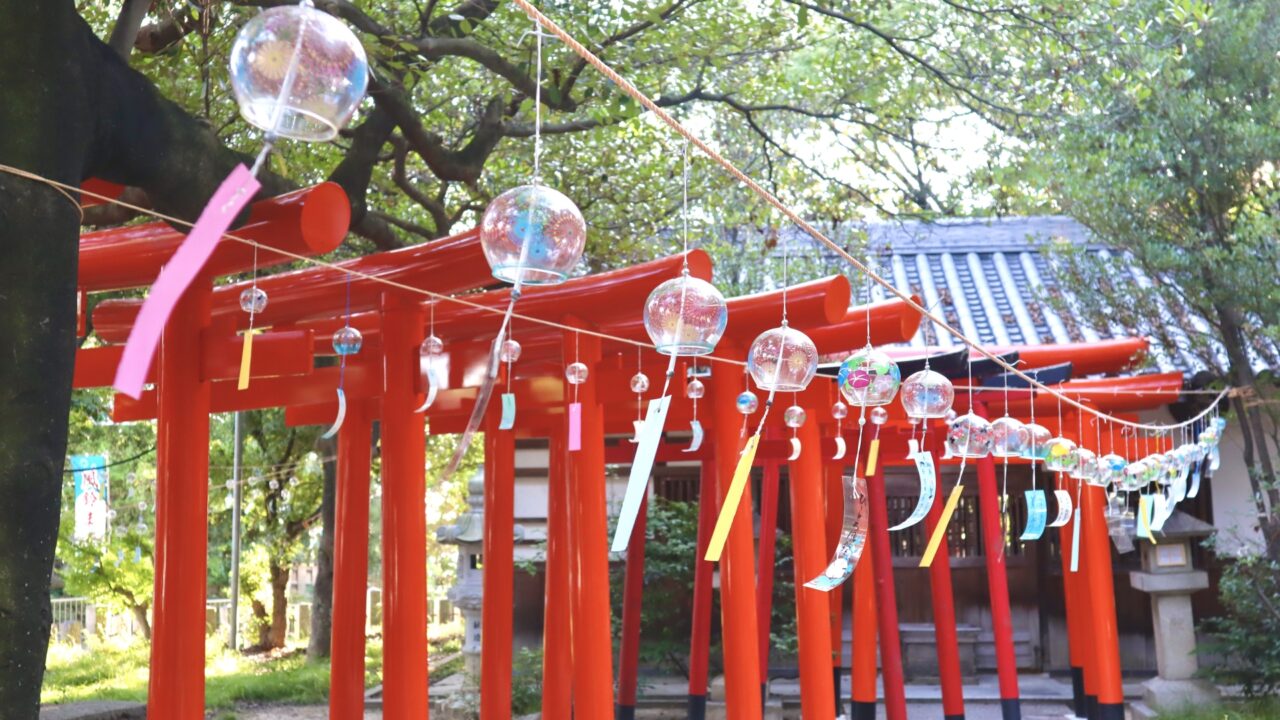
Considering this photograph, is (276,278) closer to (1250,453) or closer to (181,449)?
(181,449)

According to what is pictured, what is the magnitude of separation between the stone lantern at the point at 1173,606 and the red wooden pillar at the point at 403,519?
8159 millimetres

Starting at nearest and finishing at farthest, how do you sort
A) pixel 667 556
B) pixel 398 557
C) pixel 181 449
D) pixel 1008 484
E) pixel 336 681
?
pixel 181 449 < pixel 398 557 < pixel 336 681 < pixel 667 556 < pixel 1008 484

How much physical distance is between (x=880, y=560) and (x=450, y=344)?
540 cm

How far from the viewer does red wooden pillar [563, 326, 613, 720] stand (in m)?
6.97

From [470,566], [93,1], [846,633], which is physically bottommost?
[846,633]

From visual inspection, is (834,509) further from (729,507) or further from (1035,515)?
(729,507)

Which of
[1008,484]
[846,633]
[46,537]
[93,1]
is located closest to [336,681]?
[46,537]

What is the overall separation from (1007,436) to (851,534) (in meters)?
1.91

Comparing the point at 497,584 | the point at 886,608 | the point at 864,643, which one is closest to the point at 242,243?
the point at 497,584

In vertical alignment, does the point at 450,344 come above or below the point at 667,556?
above

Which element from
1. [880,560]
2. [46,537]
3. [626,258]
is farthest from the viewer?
[626,258]

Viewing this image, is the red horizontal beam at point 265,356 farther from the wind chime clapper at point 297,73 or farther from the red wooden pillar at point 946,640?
the red wooden pillar at point 946,640

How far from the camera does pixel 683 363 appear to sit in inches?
298

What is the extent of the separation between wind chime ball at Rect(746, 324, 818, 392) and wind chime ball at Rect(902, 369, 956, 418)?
1.31m
